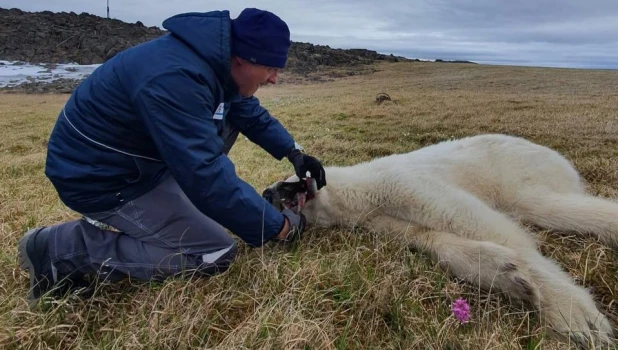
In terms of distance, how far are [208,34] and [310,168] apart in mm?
1490

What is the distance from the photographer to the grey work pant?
3.20 meters

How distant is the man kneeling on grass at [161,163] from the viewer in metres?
2.79

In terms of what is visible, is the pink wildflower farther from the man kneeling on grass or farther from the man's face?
the man's face

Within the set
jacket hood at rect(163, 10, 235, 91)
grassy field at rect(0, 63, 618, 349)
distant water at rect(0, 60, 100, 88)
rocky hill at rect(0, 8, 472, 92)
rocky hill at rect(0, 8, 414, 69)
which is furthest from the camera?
rocky hill at rect(0, 8, 414, 69)

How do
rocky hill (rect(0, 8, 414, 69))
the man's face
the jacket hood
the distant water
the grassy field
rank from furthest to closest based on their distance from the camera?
rocky hill (rect(0, 8, 414, 69)) < the distant water < the man's face < the jacket hood < the grassy field

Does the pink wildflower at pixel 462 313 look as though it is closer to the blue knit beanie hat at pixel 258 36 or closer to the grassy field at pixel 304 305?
the grassy field at pixel 304 305

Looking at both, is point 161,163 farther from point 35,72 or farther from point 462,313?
point 35,72

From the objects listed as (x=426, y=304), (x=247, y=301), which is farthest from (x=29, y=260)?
(x=426, y=304)

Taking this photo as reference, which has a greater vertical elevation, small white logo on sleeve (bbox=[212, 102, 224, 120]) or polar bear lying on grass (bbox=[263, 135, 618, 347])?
small white logo on sleeve (bbox=[212, 102, 224, 120])

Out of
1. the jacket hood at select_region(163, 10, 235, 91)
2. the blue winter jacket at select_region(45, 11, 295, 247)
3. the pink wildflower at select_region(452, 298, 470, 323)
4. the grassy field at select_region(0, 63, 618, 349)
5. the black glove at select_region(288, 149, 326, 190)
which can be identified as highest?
the jacket hood at select_region(163, 10, 235, 91)

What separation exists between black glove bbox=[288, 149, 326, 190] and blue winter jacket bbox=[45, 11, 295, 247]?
84cm

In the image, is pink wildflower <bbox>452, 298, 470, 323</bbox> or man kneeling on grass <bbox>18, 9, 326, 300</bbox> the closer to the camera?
pink wildflower <bbox>452, 298, 470, 323</bbox>

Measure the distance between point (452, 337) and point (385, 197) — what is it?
1.62 metres

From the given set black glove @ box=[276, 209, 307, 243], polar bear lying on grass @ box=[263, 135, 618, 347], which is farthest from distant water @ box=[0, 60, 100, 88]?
black glove @ box=[276, 209, 307, 243]
